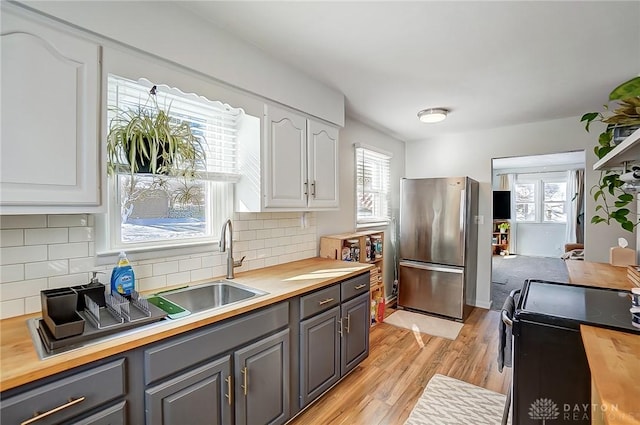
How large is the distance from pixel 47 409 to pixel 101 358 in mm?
181

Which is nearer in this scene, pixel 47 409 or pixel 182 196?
pixel 47 409

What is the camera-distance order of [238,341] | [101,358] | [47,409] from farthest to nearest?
[238,341] < [101,358] < [47,409]

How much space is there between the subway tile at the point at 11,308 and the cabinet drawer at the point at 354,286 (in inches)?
69.9

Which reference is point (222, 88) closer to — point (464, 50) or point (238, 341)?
point (238, 341)

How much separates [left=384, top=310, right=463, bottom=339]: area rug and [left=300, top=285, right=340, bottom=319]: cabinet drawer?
175 cm

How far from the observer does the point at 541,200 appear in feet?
26.6

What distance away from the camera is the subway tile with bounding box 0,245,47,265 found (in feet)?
4.25

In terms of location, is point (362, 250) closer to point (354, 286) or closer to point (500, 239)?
point (354, 286)

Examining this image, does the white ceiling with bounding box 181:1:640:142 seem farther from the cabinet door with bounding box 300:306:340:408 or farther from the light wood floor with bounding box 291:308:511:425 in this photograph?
the light wood floor with bounding box 291:308:511:425

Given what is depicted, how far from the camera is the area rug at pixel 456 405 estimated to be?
2000 mm

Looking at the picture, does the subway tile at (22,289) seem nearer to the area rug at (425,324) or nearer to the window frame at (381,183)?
the window frame at (381,183)

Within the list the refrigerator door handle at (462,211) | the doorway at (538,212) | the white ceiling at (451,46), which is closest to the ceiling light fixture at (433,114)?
the white ceiling at (451,46)

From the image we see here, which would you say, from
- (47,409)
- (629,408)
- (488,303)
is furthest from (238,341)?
(488,303)

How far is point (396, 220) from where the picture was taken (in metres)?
4.52
